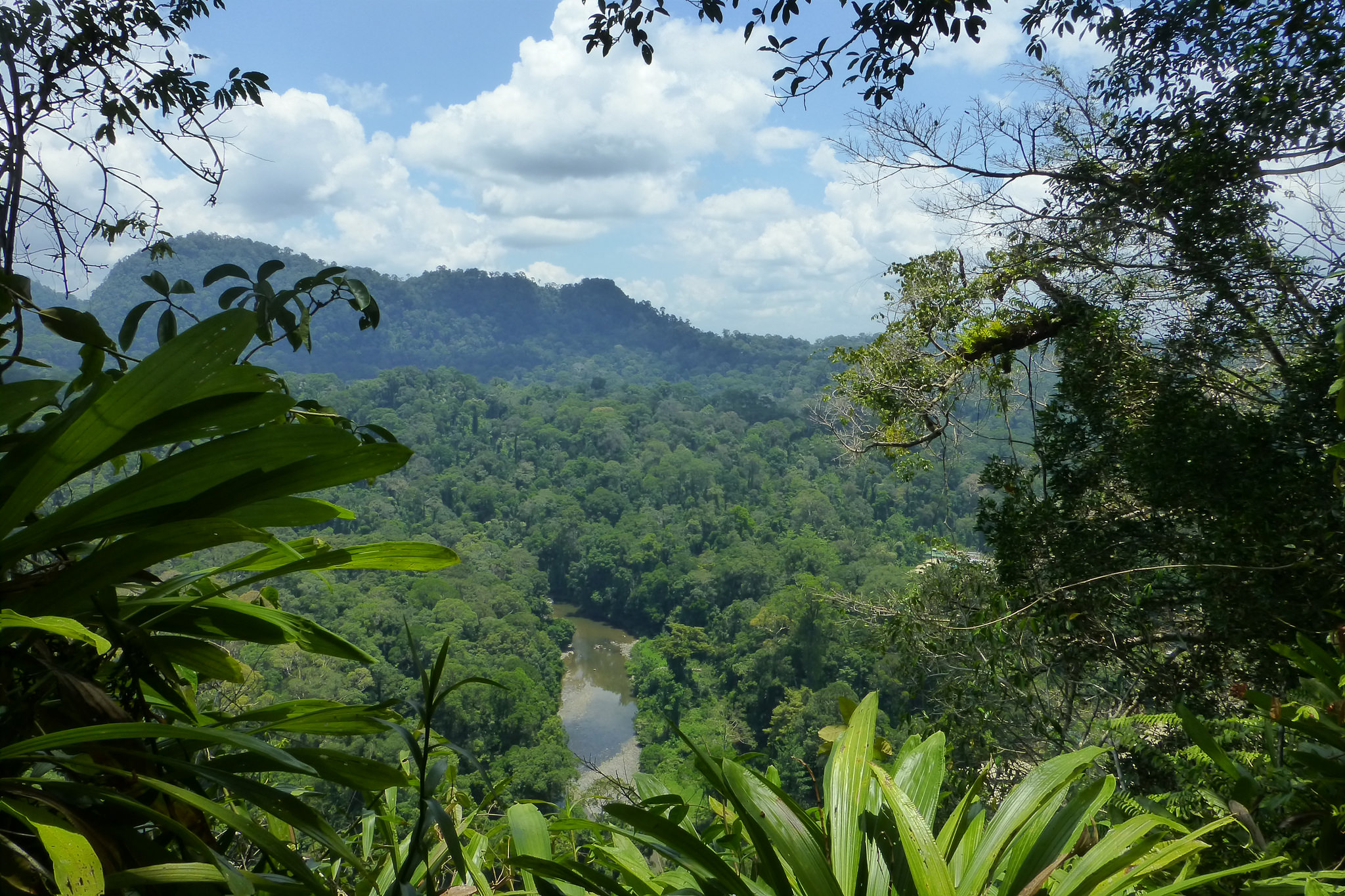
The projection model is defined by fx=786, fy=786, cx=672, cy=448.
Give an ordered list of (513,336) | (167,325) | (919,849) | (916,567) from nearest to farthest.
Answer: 1. (919,849)
2. (167,325)
3. (916,567)
4. (513,336)

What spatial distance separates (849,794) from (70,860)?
575 millimetres

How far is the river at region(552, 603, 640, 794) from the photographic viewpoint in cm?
2125

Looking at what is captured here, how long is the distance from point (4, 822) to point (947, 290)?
4.63 metres

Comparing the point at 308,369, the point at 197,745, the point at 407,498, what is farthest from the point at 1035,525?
the point at 308,369

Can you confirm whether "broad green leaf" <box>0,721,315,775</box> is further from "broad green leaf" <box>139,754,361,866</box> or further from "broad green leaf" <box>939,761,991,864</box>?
"broad green leaf" <box>939,761,991,864</box>

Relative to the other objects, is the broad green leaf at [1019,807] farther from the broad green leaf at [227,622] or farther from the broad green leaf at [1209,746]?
the broad green leaf at [227,622]

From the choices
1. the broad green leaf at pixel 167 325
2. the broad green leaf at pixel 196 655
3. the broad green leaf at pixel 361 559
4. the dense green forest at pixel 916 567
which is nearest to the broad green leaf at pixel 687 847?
the dense green forest at pixel 916 567

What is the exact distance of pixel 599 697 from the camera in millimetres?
24859

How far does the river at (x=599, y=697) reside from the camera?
69.7 ft

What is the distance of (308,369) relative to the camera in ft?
227

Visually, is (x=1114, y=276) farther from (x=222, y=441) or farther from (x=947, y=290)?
(x=222, y=441)

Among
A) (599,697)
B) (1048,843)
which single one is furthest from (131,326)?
(599,697)

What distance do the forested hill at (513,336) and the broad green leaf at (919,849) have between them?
57.8 meters

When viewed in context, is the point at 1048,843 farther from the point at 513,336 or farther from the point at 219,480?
the point at 513,336
